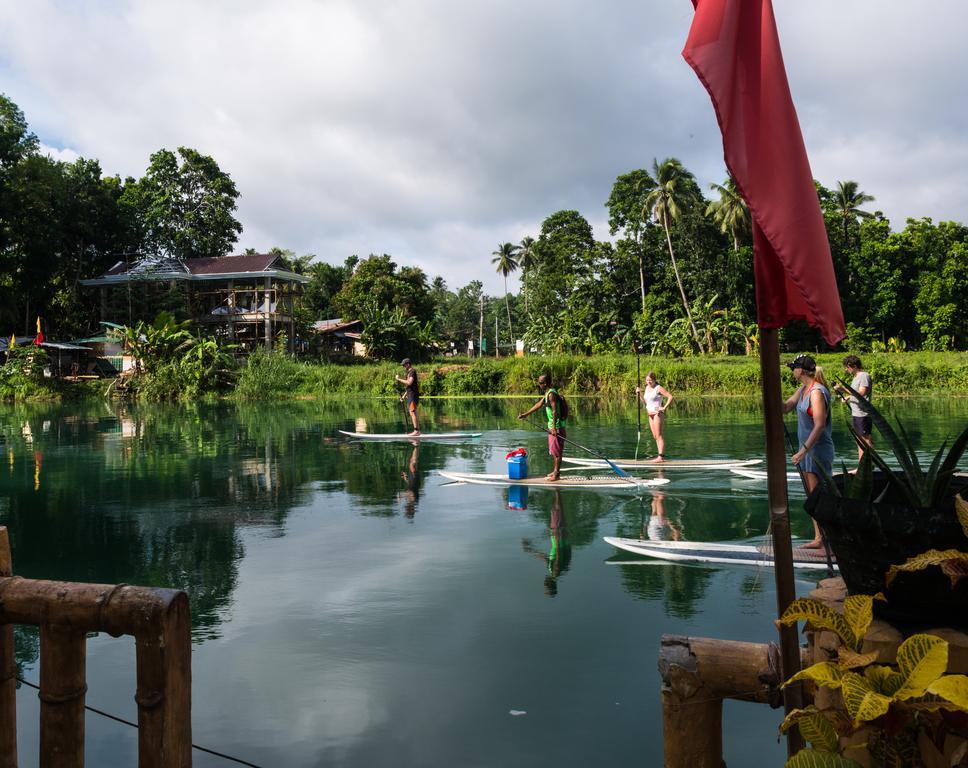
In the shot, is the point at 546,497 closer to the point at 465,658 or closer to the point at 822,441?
the point at 822,441

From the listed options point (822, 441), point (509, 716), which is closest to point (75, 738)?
point (509, 716)

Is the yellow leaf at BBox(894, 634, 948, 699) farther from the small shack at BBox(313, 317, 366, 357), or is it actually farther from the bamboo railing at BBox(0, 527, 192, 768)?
the small shack at BBox(313, 317, 366, 357)

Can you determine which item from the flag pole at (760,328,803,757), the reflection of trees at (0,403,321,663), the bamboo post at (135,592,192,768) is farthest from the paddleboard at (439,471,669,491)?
the flag pole at (760,328,803,757)

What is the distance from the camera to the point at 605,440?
18594 millimetres

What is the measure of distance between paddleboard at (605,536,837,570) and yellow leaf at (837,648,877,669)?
5.27m

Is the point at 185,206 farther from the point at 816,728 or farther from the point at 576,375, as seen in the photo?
the point at 816,728

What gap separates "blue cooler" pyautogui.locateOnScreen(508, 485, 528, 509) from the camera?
10789 mm

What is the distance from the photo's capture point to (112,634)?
290 centimetres

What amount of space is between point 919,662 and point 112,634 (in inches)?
100

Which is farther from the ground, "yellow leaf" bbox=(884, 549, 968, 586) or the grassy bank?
the grassy bank

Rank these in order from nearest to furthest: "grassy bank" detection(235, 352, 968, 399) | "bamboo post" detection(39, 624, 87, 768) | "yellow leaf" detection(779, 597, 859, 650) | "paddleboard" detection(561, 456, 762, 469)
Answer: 1. "yellow leaf" detection(779, 597, 859, 650)
2. "bamboo post" detection(39, 624, 87, 768)
3. "paddleboard" detection(561, 456, 762, 469)
4. "grassy bank" detection(235, 352, 968, 399)

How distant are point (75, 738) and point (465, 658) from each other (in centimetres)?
279

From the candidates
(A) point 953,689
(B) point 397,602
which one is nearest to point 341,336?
(B) point 397,602

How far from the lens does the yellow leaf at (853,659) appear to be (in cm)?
189
